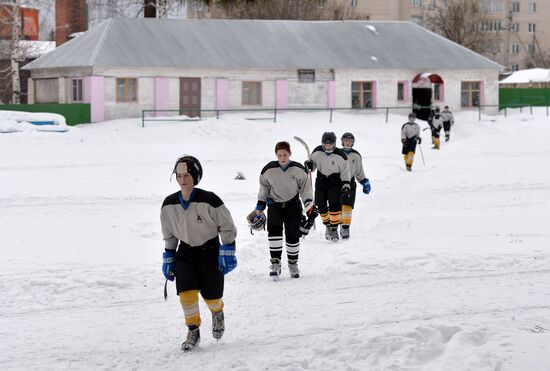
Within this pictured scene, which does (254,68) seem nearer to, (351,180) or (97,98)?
(97,98)

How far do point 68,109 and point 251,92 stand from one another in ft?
30.3

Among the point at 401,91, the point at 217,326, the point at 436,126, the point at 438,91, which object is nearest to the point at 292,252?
the point at 217,326

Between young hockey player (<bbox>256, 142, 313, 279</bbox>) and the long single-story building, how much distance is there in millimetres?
31765

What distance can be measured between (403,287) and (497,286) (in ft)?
3.33

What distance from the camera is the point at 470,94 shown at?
50906 millimetres

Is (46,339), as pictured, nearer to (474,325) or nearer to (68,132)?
(474,325)

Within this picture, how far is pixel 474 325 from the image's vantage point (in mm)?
8453

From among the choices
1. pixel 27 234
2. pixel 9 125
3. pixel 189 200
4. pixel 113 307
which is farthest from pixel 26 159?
pixel 189 200

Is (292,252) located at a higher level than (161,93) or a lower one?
lower

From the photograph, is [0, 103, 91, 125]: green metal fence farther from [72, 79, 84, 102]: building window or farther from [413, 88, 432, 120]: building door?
[413, 88, 432, 120]: building door

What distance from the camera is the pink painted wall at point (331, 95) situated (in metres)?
47.8

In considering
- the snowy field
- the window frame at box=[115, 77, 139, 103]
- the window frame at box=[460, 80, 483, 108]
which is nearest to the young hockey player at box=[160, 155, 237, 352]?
the snowy field

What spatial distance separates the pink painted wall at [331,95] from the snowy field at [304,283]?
2260cm

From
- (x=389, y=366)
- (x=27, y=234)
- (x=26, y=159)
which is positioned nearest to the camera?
(x=389, y=366)
